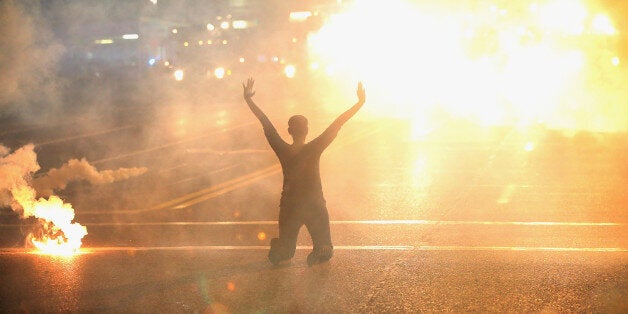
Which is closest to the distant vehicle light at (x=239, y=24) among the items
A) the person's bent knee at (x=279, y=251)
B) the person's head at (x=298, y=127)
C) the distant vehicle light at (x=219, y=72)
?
the distant vehicle light at (x=219, y=72)

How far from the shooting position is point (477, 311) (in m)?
5.68

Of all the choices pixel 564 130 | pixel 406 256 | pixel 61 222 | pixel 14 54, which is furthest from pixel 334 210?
pixel 14 54

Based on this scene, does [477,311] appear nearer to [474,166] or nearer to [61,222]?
[61,222]

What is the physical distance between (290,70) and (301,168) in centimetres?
4143

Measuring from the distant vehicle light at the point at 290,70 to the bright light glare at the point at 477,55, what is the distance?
5.61 meters

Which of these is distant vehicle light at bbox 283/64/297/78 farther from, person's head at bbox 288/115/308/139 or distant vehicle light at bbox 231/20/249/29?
person's head at bbox 288/115/308/139

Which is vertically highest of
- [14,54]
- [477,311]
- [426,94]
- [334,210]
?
[14,54]

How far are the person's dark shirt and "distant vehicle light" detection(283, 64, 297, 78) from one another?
4099cm

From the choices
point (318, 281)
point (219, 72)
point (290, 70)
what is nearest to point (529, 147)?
point (318, 281)

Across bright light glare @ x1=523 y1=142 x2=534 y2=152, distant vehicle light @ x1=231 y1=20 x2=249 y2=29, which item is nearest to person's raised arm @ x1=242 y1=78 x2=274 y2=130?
bright light glare @ x1=523 y1=142 x2=534 y2=152

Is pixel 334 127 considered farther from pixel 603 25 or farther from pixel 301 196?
pixel 603 25

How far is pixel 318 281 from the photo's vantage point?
6520 mm

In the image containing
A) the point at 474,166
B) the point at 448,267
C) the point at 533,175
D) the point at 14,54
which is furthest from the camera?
the point at 14,54

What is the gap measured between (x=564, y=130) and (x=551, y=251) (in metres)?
12.4
